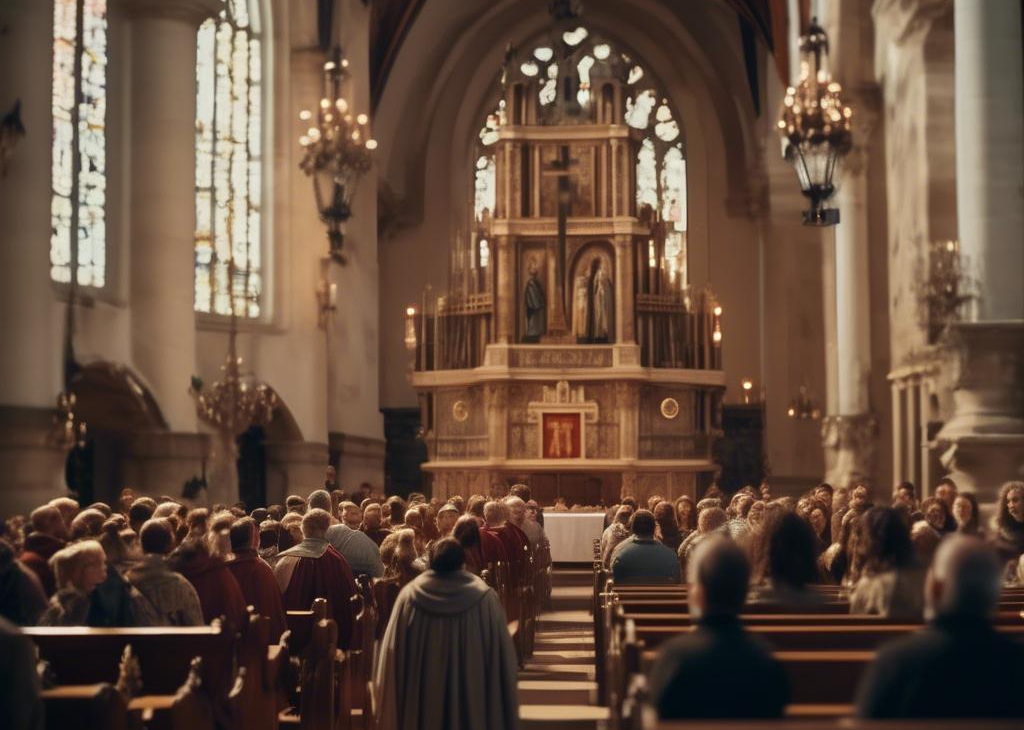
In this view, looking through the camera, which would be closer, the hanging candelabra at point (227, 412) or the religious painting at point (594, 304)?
the hanging candelabra at point (227, 412)

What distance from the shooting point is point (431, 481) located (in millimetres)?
34688

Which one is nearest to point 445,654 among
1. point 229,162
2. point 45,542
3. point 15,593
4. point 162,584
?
point 162,584

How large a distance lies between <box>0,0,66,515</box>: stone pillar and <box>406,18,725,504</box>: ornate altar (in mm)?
13573

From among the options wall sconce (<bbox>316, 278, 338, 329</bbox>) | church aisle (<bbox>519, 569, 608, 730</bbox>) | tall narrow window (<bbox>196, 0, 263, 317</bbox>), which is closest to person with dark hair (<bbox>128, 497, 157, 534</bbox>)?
church aisle (<bbox>519, 569, 608, 730</bbox>)

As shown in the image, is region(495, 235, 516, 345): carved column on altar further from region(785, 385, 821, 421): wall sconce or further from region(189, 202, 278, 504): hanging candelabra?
region(189, 202, 278, 504): hanging candelabra

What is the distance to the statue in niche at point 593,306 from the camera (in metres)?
32.7

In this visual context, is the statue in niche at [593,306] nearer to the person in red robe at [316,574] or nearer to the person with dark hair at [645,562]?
the person with dark hair at [645,562]

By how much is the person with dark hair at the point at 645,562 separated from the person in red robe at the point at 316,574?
233cm

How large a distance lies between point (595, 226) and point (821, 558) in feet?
69.5

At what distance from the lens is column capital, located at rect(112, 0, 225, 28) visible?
23.4 metres

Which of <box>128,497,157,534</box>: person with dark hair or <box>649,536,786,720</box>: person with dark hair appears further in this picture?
<box>128,497,157,534</box>: person with dark hair

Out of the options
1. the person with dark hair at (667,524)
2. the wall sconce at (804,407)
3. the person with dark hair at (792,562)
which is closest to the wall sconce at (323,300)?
the wall sconce at (804,407)

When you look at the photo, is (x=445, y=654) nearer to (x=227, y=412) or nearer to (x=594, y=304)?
(x=227, y=412)

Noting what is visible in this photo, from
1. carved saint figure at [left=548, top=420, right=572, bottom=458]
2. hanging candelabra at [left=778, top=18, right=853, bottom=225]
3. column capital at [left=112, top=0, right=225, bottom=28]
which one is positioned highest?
column capital at [left=112, top=0, right=225, bottom=28]
